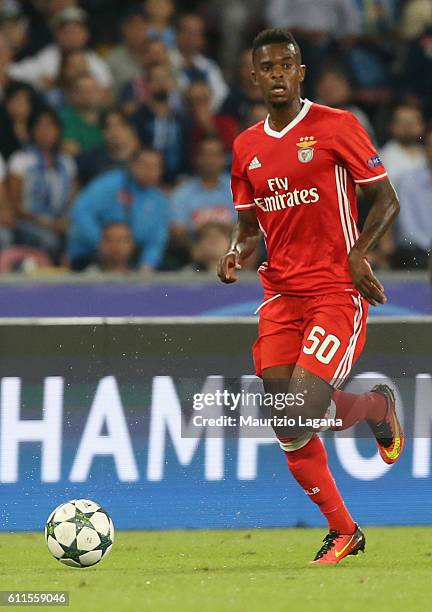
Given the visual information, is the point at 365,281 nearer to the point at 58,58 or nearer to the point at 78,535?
the point at 78,535

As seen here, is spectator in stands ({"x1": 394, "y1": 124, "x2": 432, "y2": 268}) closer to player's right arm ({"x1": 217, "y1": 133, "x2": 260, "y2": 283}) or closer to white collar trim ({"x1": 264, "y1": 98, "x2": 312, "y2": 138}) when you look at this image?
player's right arm ({"x1": 217, "y1": 133, "x2": 260, "y2": 283})

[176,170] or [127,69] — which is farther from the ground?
[127,69]

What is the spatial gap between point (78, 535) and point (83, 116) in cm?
714

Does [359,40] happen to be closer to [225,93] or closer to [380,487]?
[225,93]

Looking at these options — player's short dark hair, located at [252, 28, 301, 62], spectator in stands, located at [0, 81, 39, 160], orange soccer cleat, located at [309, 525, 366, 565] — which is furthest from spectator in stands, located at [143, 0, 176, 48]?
orange soccer cleat, located at [309, 525, 366, 565]

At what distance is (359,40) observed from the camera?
14.3m

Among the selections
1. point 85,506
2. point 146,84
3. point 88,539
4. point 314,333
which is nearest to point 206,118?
point 146,84

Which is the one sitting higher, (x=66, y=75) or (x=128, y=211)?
(x=66, y=75)

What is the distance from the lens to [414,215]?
1245 cm

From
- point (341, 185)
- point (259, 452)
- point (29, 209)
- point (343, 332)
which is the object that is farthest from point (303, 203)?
point (29, 209)

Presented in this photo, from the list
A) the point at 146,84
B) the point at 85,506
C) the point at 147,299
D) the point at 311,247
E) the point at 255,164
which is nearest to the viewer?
the point at 85,506

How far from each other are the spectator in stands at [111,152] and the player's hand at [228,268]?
5561mm

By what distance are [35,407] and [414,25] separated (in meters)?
7.98

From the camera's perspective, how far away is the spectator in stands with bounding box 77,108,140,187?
40.3 feet
